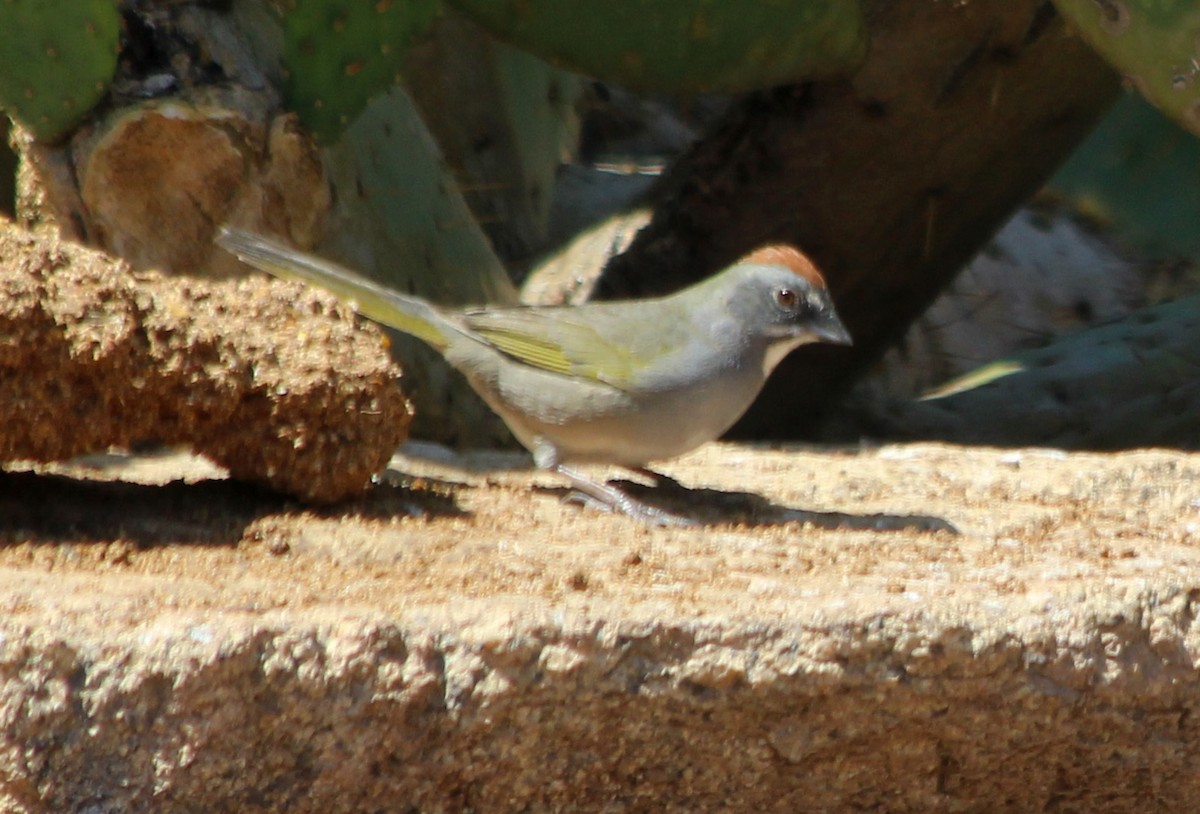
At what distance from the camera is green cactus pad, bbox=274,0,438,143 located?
12.8ft

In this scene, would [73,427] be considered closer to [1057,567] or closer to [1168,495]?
[1057,567]

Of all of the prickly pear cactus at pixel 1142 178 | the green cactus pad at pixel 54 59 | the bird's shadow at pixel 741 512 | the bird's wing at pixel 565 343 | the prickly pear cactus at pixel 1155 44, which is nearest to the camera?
the bird's shadow at pixel 741 512

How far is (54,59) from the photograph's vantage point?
3674 mm

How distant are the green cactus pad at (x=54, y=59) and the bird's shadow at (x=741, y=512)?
1.51m

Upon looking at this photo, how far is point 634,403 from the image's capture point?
10.7ft

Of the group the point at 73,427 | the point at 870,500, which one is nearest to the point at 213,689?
the point at 73,427

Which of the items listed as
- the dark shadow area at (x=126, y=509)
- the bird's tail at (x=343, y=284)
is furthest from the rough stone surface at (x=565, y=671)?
the bird's tail at (x=343, y=284)

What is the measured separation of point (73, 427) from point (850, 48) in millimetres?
2999

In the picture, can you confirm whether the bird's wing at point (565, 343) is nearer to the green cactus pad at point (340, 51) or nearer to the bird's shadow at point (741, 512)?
the bird's shadow at point (741, 512)

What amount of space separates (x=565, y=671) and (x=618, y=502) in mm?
1165

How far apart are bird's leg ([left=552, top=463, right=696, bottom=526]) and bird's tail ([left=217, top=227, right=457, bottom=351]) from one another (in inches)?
17.4

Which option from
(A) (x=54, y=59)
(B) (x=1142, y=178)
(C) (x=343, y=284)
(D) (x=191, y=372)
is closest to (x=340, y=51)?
(A) (x=54, y=59)

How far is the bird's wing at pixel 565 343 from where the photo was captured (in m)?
3.30

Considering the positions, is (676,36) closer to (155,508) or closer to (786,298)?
(786,298)
